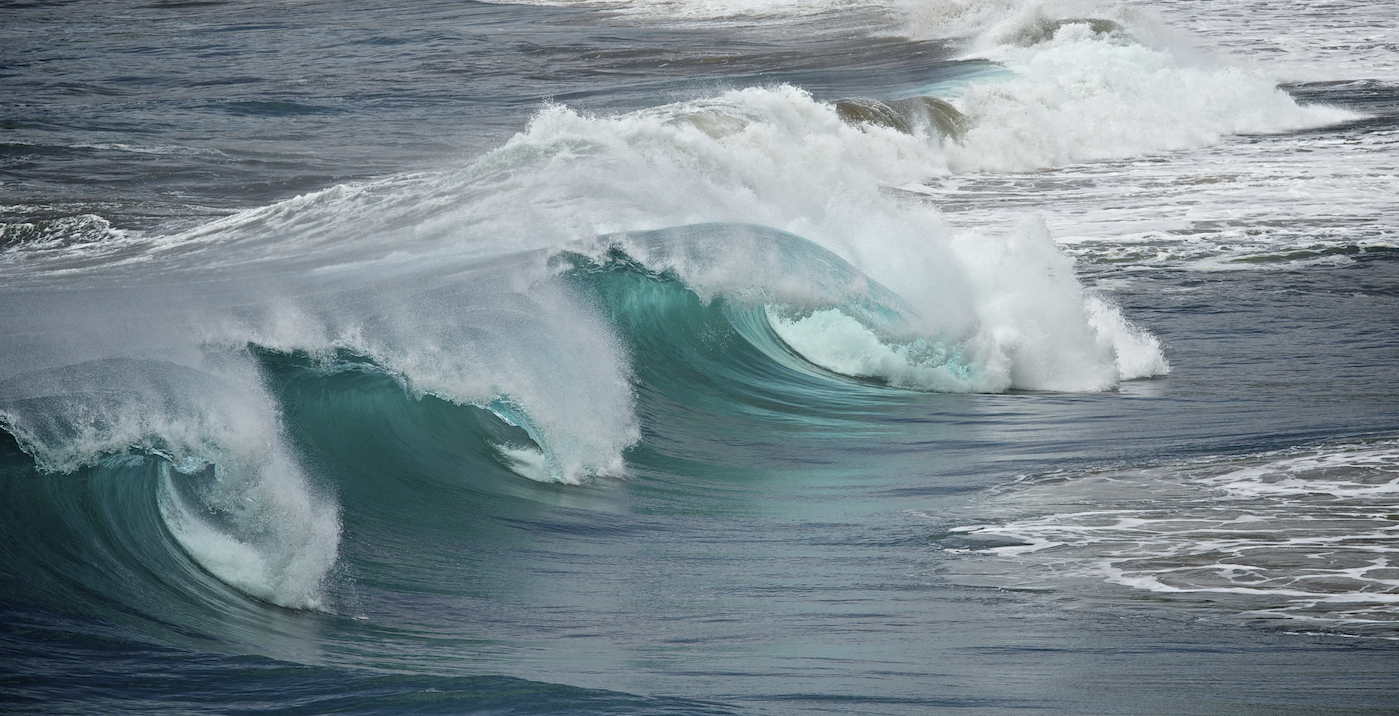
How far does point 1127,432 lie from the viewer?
23.2ft

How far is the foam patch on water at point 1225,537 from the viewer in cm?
480

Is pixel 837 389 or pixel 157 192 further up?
pixel 157 192

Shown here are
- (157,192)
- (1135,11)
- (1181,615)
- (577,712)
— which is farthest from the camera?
(1135,11)

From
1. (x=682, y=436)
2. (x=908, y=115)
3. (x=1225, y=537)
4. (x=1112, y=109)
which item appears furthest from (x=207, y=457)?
(x=1112, y=109)

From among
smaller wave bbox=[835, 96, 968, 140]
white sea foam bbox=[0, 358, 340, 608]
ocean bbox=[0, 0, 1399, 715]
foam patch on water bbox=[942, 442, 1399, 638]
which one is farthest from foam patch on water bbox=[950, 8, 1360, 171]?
white sea foam bbox=[0, 358, 340, 608]

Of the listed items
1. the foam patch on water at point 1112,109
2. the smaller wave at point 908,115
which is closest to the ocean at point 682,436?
the smaller wave at point 908,115

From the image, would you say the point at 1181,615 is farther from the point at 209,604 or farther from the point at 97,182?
the point at 97,182

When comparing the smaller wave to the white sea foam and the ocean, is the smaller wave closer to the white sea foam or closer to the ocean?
the ocean

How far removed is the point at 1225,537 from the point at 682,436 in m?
3.04

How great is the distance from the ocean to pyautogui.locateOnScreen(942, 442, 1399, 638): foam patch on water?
28mm

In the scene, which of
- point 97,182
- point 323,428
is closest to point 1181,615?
point 323,428

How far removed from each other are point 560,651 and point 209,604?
122 cm

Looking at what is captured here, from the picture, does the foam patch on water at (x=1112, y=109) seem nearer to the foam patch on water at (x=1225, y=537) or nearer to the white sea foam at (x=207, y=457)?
the foam patch on water at (x=1225, y=537)

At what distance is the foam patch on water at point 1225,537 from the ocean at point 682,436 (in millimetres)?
28
